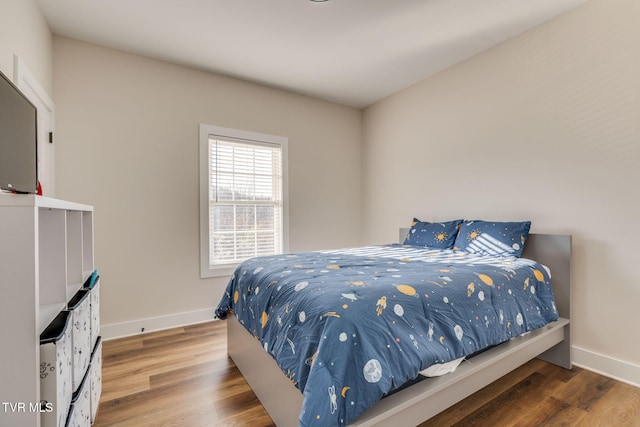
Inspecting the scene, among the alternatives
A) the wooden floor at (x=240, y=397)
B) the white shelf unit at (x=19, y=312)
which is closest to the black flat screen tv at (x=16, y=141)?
the white shelf unit at (x=19, y=312)

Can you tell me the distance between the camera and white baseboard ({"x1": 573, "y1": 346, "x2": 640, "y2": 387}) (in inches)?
76.9

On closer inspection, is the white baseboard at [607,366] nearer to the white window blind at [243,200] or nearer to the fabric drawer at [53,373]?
the white window blind at [243,200]

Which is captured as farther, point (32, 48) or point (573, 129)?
point (573, 129)

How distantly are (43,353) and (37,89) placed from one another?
2145 mm

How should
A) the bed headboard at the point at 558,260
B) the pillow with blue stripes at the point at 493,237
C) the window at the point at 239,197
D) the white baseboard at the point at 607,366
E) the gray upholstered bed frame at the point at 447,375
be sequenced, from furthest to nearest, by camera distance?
the window at the point at 239,197
the pillow with blue stripes at the point at 493,237
the bed headboard at the point at 558,260
the white baseboard at the point at 607,366
the gray upholstered bed frame at the point at 447,375

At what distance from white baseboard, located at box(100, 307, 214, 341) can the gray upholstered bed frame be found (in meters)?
0.95

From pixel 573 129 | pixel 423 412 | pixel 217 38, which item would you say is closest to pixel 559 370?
pixel 423 412

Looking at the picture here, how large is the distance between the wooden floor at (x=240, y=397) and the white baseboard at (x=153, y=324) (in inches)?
15.0

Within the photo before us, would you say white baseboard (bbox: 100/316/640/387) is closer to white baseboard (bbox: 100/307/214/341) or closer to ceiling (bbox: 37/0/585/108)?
white baseboard (bbox: 100/307/214/341)

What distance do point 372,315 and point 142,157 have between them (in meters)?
2.75

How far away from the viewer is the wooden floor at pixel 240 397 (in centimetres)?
159

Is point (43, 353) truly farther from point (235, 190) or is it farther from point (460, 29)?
point (460, 29)

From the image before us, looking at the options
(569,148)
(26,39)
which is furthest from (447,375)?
(26,39)

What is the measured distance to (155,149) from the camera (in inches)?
116
